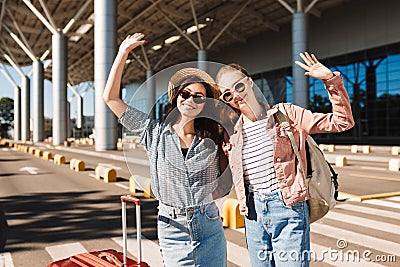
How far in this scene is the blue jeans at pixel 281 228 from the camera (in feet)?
8.63

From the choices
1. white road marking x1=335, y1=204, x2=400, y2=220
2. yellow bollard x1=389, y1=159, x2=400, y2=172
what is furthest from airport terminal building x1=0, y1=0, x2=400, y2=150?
white road marking x1=335, y1=204, x2=400, y2=220

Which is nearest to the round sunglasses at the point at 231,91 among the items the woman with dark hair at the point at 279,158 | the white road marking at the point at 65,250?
the woman with dark hair at the point at 279,158

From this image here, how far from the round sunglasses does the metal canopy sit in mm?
31351

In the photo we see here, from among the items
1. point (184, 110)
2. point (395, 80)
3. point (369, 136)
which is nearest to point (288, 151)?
point (184, 110)

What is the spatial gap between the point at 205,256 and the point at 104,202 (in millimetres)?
7801

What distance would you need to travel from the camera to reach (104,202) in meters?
9.96

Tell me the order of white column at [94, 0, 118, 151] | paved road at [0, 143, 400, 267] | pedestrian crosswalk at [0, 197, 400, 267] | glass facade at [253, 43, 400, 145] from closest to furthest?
pedestrian crosswalk at [0, 197, 400, 267] → paved road at [0, 143, 400, 267] → white column at [94, 0, 118, 151] → glass facade at [253, 43, 400, 145]

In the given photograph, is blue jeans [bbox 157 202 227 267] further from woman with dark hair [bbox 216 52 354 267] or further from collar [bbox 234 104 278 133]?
collar [bbox 234 104 278 133]

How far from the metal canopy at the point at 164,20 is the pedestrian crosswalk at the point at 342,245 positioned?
26.9m

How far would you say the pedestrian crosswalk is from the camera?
211 inches

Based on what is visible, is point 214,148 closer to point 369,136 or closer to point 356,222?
point 356,222

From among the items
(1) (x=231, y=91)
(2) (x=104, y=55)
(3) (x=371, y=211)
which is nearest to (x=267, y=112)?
(1) (x=231, y=91)

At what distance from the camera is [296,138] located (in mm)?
2701

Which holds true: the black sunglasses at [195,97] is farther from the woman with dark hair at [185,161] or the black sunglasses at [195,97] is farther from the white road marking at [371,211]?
the white road marking at [371,211]
